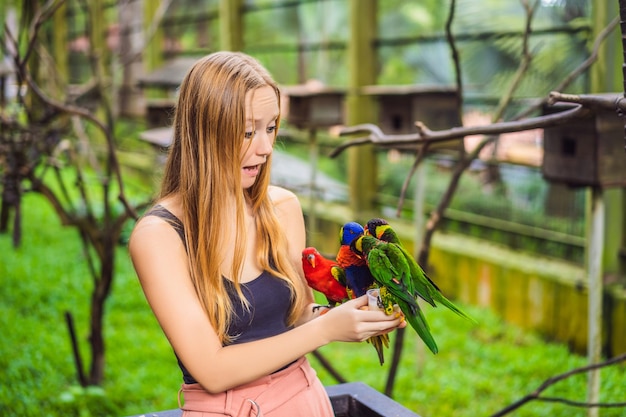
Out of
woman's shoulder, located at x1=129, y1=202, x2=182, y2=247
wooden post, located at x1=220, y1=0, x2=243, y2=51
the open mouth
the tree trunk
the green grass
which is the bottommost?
the green grass

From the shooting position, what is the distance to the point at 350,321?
4.85 feet

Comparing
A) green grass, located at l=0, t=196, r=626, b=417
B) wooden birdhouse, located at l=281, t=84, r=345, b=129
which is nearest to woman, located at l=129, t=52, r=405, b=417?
green grass, located at l=0, t=196, r=626, b=417

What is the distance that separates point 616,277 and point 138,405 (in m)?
2.77

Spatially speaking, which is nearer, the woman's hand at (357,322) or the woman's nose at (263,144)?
the woman's hand at (357,322)

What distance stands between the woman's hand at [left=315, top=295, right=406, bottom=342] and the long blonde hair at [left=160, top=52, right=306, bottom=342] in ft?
0.75

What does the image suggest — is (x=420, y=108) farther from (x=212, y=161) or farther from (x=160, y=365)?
(x=212, y=161)

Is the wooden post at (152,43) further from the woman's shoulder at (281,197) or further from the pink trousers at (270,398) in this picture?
the pink trousers at (270,398)

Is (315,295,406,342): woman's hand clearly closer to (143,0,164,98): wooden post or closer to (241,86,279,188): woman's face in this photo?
(241,86,279,188): woman's face

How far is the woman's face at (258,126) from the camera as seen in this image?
1580mm

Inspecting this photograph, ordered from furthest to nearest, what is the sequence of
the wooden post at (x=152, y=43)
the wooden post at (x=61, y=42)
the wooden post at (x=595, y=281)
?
the wooden post at (x=61, y=42) < the wooden post at (x=152, y=43) < the wooden post at (x=595, y=281)

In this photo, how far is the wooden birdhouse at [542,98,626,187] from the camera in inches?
147

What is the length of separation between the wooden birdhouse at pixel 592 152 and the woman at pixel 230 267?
90.3 inches

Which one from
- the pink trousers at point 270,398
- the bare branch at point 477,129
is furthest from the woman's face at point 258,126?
the bare branch at point 477,129

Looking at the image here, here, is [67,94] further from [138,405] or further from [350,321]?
[350,321]
